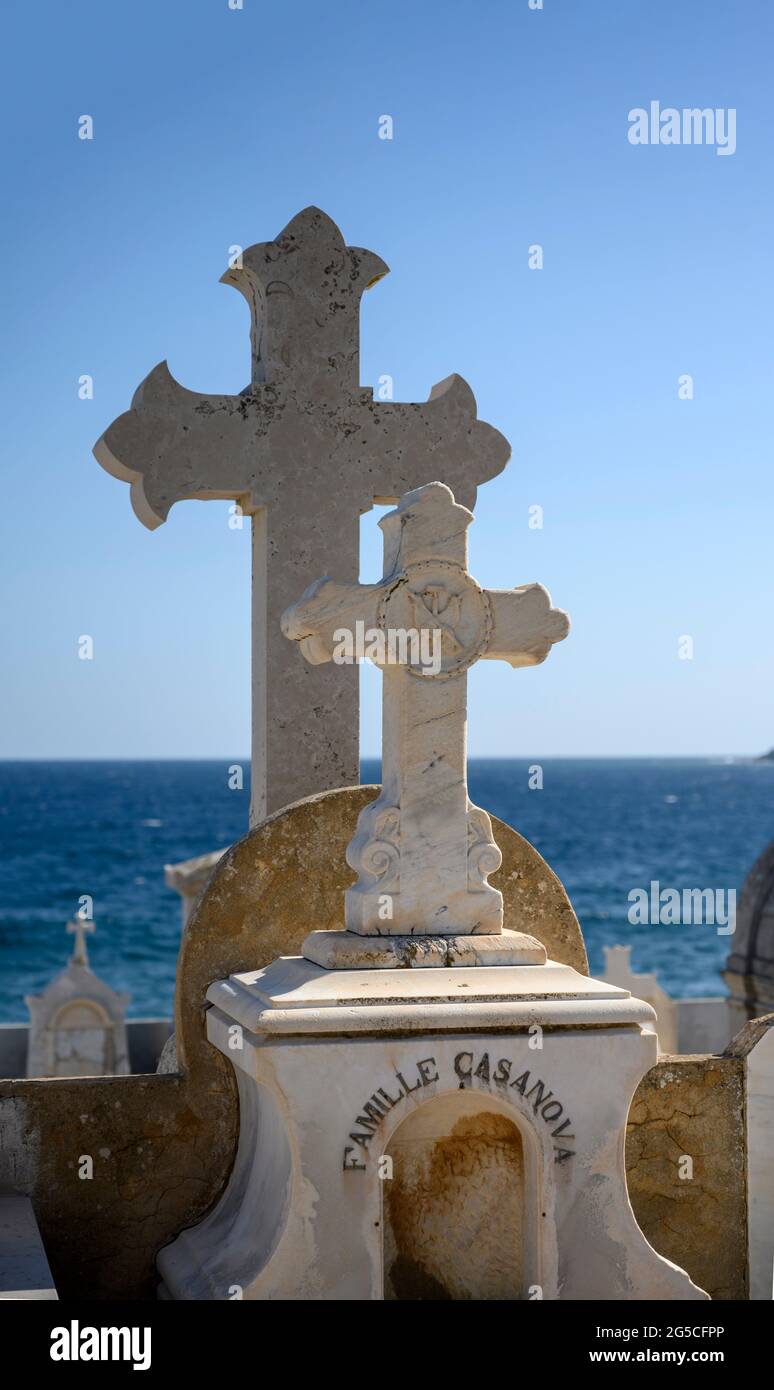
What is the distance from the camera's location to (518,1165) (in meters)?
5.40

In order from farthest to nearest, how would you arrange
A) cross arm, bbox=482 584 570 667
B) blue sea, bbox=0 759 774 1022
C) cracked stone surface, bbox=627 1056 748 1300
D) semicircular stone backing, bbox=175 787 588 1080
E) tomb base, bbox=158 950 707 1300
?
blue sea, bbox=0 759 774 1022 → cracked stone surface, bbox=627 1056 748 1300 → semicircular stone backing, bbox=175 787 588 1080 → cross arm, bbox=482 584 570 667 → tomb base, bbox=158 950 707 1300

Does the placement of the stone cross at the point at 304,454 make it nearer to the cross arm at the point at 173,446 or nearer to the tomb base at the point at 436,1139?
the cross arm at the point at 173,446

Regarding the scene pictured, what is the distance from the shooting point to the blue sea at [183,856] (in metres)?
53.5

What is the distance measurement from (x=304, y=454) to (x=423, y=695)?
72.7 inches

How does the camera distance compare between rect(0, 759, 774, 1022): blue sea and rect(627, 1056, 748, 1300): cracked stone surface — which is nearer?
rect(627, 1056, 748, 1300): cracked stone surface

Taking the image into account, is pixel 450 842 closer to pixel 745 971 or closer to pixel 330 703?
pixel 330 703

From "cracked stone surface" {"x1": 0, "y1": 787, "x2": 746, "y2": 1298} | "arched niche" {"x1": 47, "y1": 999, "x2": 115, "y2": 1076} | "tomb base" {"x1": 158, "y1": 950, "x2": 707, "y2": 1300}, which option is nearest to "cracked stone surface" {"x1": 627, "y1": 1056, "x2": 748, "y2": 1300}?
"cracked stone surface" {"x1": 0, "y1": 787, "x2": 746, "y2": 1298}

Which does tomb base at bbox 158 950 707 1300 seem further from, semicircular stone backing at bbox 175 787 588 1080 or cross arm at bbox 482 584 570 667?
cross arm at bbox 482 584 570 667

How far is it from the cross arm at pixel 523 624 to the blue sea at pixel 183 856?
39551mm

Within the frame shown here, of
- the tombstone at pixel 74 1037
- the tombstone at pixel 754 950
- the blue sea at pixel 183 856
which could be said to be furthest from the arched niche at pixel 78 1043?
the blue sea at pixel 183 856

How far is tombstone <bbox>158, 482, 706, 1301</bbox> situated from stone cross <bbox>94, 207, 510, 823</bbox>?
4.26 ft

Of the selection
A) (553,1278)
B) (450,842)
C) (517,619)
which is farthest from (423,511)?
(553,1278)

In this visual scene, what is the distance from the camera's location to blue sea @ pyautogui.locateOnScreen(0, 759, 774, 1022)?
5350cm
